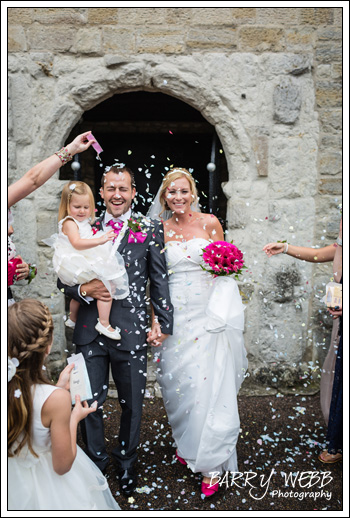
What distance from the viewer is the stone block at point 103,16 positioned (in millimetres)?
4445

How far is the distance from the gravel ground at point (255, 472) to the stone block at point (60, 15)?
3709 mm

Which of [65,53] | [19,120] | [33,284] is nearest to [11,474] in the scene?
[33,284]

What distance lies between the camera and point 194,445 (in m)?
3.10

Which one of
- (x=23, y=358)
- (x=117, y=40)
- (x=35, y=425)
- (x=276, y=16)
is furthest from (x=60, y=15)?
(x=35, y=425)

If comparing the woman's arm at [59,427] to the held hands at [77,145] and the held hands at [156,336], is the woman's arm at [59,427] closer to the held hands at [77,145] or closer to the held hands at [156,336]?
the held hands at [156,336]

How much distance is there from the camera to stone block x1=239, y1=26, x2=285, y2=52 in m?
4.54

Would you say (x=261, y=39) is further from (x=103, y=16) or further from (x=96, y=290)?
(x=96, y=290)

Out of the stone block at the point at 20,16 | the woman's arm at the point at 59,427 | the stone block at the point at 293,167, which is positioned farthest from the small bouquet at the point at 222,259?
the stone block at the point at 20,16

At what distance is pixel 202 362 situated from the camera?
10.3 feet

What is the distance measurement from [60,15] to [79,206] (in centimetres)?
244

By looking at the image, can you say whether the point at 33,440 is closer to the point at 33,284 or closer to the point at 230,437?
the point at 230,437

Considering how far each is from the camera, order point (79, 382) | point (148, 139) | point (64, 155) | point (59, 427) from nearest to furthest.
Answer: point (59, 427) → point (79, 382) → point (64, 155) → point (148, 139)

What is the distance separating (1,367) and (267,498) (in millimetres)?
1944

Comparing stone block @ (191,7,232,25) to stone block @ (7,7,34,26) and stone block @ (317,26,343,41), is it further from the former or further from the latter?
stone block @ (7,7,34,26)
